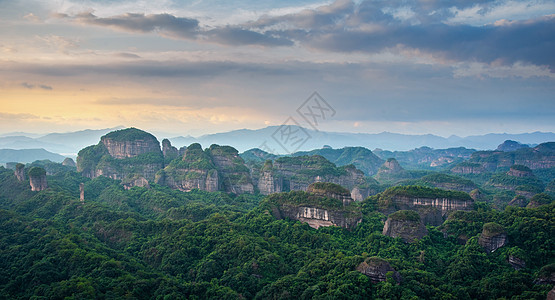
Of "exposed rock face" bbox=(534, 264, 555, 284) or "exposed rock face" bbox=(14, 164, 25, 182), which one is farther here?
"exposed rock face" bbox=(14, 164, 25, 182)

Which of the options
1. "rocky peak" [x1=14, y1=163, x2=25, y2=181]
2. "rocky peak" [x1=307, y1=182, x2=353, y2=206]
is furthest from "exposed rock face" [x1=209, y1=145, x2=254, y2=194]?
"rocky peak" [x1=14, y1=163, x2=25, y2=181]

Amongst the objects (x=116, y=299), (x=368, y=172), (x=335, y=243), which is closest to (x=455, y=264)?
(x=335, y=243)

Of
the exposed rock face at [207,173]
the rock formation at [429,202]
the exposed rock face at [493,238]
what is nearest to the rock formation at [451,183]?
the rock formation at [429,202]

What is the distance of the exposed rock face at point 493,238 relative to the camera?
4200 centimetres

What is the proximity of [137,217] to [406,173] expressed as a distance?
4236 inches

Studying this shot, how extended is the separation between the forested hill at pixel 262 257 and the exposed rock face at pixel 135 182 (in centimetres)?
2270

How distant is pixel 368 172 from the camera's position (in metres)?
166

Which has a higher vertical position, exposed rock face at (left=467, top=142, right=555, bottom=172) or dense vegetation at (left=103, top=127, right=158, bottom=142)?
dense vegetation at (left=103, top=127, right=158, bottom=142)

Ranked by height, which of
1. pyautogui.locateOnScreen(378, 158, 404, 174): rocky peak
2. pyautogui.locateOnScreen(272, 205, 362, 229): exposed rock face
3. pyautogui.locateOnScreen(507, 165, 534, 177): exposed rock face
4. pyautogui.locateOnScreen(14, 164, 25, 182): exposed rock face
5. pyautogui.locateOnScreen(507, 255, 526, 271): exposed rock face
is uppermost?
pyautogui.locateOnScreen(14, 164, 25, 182): exposed rock face

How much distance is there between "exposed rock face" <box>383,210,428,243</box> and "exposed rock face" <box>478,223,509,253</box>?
7.42 meters

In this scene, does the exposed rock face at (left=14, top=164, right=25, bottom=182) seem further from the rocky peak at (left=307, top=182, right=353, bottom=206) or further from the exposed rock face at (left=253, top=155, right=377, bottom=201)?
the rocky peak at (left=307, top=182, right=353, bottom=206)

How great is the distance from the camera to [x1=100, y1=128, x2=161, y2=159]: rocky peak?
101250 mm

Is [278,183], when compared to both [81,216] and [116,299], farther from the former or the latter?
[116,299]

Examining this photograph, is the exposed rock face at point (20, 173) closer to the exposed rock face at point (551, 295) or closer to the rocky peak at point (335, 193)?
the rocky peak at point (335, 193)
